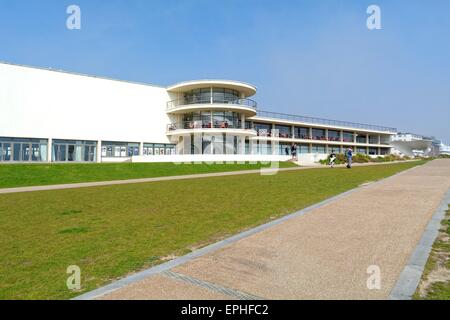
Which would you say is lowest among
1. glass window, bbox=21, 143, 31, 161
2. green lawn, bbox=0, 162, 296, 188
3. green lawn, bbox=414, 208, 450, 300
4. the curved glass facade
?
green lawn, bbox=414, 208, 450, 300

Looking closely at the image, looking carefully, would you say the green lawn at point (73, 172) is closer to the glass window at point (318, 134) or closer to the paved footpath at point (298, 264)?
the paved footpath at point (298, 264)

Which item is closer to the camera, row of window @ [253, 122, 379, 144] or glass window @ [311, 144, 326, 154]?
row of window @ [253, 122, 379, 144]

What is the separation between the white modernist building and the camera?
3152cm

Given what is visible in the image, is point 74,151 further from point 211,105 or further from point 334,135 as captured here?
point 334,135

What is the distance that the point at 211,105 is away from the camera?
36562 millimetres

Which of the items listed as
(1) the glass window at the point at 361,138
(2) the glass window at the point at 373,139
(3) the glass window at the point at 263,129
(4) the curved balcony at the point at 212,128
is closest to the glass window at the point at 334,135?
(1) the glass window at the point at 361,138

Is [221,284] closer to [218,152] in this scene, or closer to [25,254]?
[25,254]

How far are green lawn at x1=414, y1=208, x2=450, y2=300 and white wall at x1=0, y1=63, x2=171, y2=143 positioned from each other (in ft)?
124

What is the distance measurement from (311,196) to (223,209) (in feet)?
12.3

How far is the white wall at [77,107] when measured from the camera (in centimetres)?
3112

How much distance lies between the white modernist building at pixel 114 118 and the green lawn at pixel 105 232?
2371 centimetres

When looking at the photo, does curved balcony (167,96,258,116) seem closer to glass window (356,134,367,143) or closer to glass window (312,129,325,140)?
glass window (312,129,325,140)

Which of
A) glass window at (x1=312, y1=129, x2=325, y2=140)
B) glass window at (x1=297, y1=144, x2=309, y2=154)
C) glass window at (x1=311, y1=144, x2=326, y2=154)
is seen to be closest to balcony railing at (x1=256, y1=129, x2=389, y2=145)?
glass window at (x1=312, y1=129, x2=325, y2=140)

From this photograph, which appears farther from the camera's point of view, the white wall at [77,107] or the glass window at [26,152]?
the glass window at [26,152]
